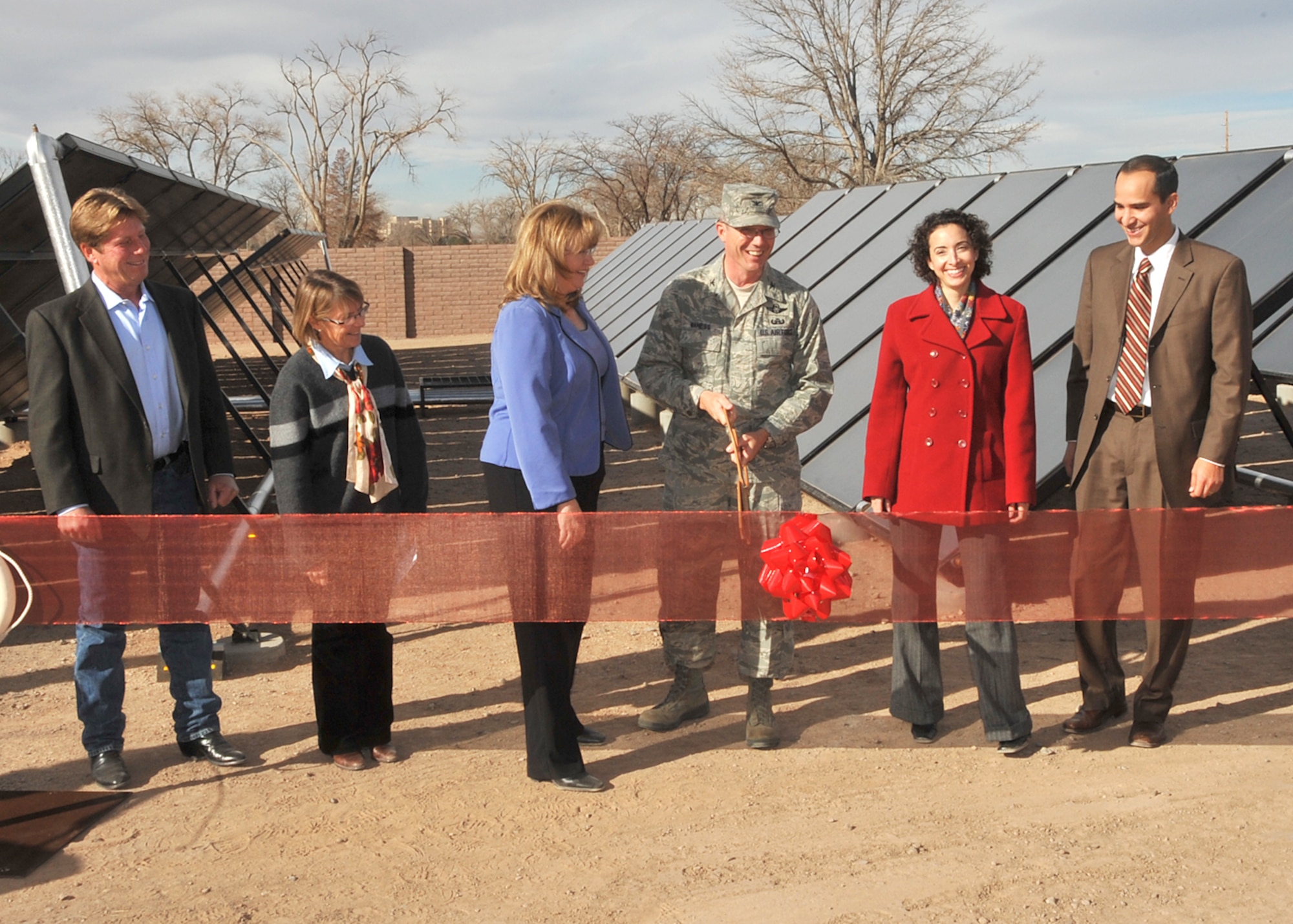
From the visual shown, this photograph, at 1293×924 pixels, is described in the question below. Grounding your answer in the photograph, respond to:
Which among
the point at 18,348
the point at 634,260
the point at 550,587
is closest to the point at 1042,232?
the point at 550,587

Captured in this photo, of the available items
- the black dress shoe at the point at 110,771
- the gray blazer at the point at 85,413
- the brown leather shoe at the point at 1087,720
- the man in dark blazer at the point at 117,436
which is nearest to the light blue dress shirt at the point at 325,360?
the man in dark blazer at the point at 117,436

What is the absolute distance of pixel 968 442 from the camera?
148 inches

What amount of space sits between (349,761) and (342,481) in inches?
37.5

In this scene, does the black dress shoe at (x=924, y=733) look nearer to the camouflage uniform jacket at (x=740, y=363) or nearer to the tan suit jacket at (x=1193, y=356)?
the camouflage uniform jacket at (x=740, y=363)

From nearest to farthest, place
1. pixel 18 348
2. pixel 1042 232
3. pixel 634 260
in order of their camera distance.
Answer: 1. pixel 1042 232
2. pixel 18 348
3. pixel 634 260

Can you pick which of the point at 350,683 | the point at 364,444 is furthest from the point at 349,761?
the point at 364,444

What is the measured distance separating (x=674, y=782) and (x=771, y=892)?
774mm

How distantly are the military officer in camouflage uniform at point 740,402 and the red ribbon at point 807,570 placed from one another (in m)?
0.19

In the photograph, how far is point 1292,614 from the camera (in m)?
3.80

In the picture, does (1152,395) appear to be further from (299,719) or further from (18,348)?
(18,348)

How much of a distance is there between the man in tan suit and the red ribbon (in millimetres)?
862

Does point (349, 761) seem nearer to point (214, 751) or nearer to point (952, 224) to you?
point (214, 751)

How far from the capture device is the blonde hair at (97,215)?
3.60m

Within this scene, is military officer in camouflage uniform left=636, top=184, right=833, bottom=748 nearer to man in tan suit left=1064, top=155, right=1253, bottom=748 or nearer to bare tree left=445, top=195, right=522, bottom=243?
man in tan suit left=1064, top=155, right=1253, bottom=748
